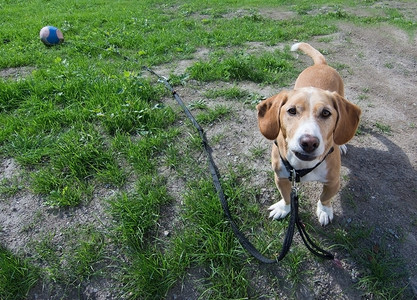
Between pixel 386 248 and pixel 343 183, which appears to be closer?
pixel 386 248

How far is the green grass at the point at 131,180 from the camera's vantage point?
2223 millimetres

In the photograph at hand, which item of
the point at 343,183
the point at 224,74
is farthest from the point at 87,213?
the point at 224,74

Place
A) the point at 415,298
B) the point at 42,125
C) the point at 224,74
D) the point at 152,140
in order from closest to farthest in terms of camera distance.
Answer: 1. the point at 415,298
2. the point at 152,140
3. the point at 42,125
4. the point at 224,74

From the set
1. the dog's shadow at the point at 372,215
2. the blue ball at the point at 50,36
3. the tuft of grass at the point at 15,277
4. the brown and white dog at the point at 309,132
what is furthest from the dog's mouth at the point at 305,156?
the blue ball at the point at 50,36

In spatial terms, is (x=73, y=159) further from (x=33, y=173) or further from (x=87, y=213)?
(x=87, y=213)

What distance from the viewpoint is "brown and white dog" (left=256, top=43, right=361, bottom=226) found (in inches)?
78.4

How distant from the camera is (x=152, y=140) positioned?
3439mm

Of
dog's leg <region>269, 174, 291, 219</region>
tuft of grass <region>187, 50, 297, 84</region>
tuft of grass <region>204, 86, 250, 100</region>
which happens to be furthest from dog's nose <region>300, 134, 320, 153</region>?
tuft of grass <region>187, 50, 297, 84</region>

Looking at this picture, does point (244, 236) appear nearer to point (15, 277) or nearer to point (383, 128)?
point (15, 277)

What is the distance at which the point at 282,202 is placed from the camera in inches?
105

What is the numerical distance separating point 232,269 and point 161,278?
570mm

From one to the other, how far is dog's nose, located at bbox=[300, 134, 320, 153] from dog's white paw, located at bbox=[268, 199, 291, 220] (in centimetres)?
89

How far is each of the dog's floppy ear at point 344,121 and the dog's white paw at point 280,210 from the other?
0.76m

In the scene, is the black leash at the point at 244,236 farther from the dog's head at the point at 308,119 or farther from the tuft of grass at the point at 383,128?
the tuft of grass at the point at 383,128
